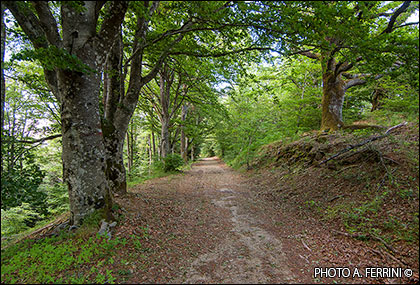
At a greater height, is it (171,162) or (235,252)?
(171,162)

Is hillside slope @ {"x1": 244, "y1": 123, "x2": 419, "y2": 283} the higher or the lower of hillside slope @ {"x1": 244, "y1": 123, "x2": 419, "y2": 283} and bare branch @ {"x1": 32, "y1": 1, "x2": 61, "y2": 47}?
the lower

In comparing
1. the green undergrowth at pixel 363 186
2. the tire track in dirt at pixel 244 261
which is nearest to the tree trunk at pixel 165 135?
the green undergrowth at pixel 363 186

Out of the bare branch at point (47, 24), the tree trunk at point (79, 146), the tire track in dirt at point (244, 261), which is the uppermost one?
the bare branch at point (47, 24)

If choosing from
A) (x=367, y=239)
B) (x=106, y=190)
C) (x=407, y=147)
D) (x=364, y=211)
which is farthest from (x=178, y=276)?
(x=407, y=147)

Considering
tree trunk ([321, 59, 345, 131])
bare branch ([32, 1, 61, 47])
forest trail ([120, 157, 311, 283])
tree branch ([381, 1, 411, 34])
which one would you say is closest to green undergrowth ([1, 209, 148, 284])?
forest trail ([120, 157, 311, 283])

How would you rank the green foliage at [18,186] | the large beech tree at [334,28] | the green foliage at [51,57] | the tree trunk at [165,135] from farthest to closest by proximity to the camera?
the tree trunk at [165,135]
the large beech tree at [334,28]
the green foliage at [18,186]
the green foliage at [51,57]

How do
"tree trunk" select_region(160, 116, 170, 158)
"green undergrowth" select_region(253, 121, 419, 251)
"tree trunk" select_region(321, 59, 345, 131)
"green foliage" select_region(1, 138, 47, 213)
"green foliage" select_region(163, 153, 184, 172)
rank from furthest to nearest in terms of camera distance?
"green foliage" select_region(163, 153, 184, 172) < "tree trunk" select_region(160, 116, 170, 158) < "tree trunk" select_region(321, 59, 345, 131) < "green undergrowth" select_region(253, 121, 419, 251) < "green foliage" select_region(1, 138, 47, 213)

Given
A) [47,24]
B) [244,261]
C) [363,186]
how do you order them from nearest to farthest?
[244,261] < [47,24] < [363,186]

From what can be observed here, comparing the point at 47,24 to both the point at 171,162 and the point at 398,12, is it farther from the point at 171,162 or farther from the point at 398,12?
the point at 171,162

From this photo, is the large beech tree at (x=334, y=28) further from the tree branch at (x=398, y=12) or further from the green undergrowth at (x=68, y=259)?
the green undergrowth at (x=68, y=259)

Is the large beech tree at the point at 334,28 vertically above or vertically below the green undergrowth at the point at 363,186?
above

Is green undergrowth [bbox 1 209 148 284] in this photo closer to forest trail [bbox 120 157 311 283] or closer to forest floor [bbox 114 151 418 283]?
forest floor [bbox 114 151 418 283]

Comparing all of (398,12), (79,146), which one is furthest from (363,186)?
(79,146)

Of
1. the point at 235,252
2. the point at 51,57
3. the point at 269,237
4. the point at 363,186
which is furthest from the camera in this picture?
the point at 363,186
